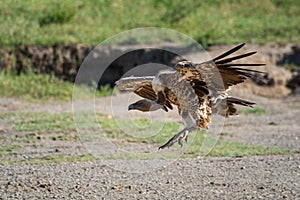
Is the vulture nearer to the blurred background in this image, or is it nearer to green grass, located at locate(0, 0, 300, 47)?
the blurred background

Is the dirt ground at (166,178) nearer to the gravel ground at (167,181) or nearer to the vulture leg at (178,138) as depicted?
the gravel ground at (167,181)

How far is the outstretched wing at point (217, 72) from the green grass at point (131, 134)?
284 centimetres

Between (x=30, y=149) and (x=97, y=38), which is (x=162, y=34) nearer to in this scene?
(x=97, y=38)

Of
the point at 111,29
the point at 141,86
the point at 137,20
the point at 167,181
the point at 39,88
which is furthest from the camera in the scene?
the point at 137,20

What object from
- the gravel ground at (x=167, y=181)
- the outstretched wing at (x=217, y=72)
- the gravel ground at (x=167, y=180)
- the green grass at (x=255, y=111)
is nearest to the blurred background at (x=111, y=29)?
the green grass at (x=255, y=111)

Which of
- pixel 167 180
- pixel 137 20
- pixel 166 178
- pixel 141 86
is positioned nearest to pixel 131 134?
pixel 166 178

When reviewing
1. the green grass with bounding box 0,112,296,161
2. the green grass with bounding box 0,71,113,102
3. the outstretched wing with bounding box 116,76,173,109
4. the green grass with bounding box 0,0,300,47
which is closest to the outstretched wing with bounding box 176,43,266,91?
the outstretched wing with bounding box 116,76,173,109

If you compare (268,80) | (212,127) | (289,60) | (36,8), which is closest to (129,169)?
(212,127)

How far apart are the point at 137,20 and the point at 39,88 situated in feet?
13.3

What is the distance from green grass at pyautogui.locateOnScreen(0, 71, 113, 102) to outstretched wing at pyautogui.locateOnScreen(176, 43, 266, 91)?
7510 mm

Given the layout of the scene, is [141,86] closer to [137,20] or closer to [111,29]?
[111,29]

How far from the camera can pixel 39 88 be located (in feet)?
49.6

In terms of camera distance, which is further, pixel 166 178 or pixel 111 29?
pixel 111 29

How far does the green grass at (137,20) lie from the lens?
55.4 feet
